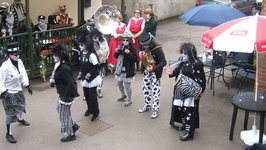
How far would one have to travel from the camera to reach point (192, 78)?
616cm

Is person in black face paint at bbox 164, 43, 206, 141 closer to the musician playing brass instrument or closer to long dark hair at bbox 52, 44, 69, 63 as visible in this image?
the musician playing brass instrument

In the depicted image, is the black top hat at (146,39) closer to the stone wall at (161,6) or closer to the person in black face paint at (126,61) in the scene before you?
the person in black face paint at (126,61)

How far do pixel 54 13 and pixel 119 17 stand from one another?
404 centimetres

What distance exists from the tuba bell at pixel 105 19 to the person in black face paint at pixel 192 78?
345 cm

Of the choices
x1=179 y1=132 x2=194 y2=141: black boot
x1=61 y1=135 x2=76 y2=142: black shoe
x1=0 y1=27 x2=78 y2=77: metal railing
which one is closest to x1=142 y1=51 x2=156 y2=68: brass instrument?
x1=179 y1=132 x2=194 y2=141: black boot

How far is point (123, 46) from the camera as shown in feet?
24.1

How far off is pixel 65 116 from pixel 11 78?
3.54 ft

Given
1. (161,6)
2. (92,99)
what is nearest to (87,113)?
(92,99)

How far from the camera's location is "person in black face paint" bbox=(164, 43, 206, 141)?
20.2 feet

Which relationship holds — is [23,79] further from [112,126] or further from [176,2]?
[176,2]

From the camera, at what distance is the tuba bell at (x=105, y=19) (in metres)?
9.52

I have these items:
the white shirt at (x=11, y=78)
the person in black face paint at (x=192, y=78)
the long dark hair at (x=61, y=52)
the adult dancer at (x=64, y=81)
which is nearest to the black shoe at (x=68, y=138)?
the adult dancer at (x=64, y=81)

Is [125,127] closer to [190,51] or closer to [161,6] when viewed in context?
[190,51]

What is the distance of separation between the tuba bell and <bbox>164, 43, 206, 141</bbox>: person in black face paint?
345 cm
